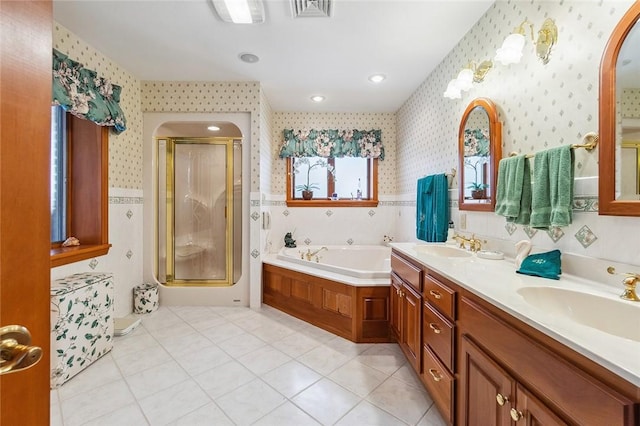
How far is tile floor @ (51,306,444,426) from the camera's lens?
59.2 inches

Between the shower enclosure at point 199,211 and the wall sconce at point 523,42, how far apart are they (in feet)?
8.83

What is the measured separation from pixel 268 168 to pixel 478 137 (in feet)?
8.05

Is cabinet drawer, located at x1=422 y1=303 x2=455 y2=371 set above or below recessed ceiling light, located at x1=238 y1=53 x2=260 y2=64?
below

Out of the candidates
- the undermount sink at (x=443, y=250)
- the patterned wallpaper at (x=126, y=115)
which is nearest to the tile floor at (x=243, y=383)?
the undermount sink at (x=443, y=250)

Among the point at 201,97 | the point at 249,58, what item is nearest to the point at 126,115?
the point at 201,97

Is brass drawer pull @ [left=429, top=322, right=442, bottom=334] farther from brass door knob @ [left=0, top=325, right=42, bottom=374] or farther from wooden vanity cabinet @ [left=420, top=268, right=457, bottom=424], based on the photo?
brass door knob @ [left=0, top=325, right=42, bottom=374]

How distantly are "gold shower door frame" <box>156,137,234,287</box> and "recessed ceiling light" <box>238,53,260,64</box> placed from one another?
1.00 m

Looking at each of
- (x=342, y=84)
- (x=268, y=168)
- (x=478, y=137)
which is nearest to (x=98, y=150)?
(x=268, y=168)

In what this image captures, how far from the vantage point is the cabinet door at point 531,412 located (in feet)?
2.44

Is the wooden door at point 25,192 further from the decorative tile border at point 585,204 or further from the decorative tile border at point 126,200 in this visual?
the decorative tile border at point 126,200

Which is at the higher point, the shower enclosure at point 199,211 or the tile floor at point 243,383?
the shower enclosure at point 199,211

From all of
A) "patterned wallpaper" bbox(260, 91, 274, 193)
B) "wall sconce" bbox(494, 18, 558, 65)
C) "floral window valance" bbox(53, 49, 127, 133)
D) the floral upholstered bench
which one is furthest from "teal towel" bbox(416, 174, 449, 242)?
"floral window valance" bbox(53, 49, 127, 133)

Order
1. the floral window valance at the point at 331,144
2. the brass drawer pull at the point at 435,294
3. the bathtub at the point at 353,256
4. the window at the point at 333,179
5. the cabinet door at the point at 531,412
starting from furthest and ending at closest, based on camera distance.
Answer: the window at the point at 333,179 → the floral window valance at the point at 331,144 → the bathtub at the point at 353,256 → the brass drawer pull at the point at 435,294 → the cabinet door at the point at 531,412

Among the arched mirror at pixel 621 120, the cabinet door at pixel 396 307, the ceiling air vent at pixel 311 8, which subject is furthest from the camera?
the cabinet door at pixel 396 307
